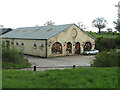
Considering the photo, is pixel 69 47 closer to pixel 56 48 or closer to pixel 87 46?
pixel 56 48

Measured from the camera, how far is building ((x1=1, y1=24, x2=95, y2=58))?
23938 millimetres

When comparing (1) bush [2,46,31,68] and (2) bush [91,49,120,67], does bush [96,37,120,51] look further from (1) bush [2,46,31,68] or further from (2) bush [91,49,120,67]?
(1) bush [2,46,31,68]

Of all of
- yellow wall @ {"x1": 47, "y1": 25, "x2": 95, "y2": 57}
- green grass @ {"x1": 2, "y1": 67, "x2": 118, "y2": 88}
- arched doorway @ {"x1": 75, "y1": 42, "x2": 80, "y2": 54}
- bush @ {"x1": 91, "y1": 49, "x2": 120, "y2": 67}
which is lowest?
green grass @ {"x1": 2, "y1": 67, "x2": 118, "y2": 88}

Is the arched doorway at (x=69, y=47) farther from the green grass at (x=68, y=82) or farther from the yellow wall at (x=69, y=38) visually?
the green grass at (x=68, y=82)

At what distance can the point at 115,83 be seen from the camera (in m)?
6.67

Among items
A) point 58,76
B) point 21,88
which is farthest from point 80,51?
point 21,88

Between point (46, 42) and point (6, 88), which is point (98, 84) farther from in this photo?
point (46, 42)

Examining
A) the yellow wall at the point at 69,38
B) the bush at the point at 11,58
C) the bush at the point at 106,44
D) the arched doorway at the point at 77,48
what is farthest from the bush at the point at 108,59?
the bush at the point at 106,44

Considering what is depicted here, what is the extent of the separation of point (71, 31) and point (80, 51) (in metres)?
4.13

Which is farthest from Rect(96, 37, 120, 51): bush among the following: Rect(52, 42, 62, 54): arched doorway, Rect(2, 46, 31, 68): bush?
Rect(2, 46, 31, 68): bush

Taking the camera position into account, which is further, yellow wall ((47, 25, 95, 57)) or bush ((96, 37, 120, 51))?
bush ((96, 37, 120, 51))

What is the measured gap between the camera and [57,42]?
25.2 m

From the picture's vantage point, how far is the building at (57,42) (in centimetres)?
2394

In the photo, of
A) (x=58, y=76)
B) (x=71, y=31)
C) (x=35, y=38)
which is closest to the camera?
(x=58, y=76)
